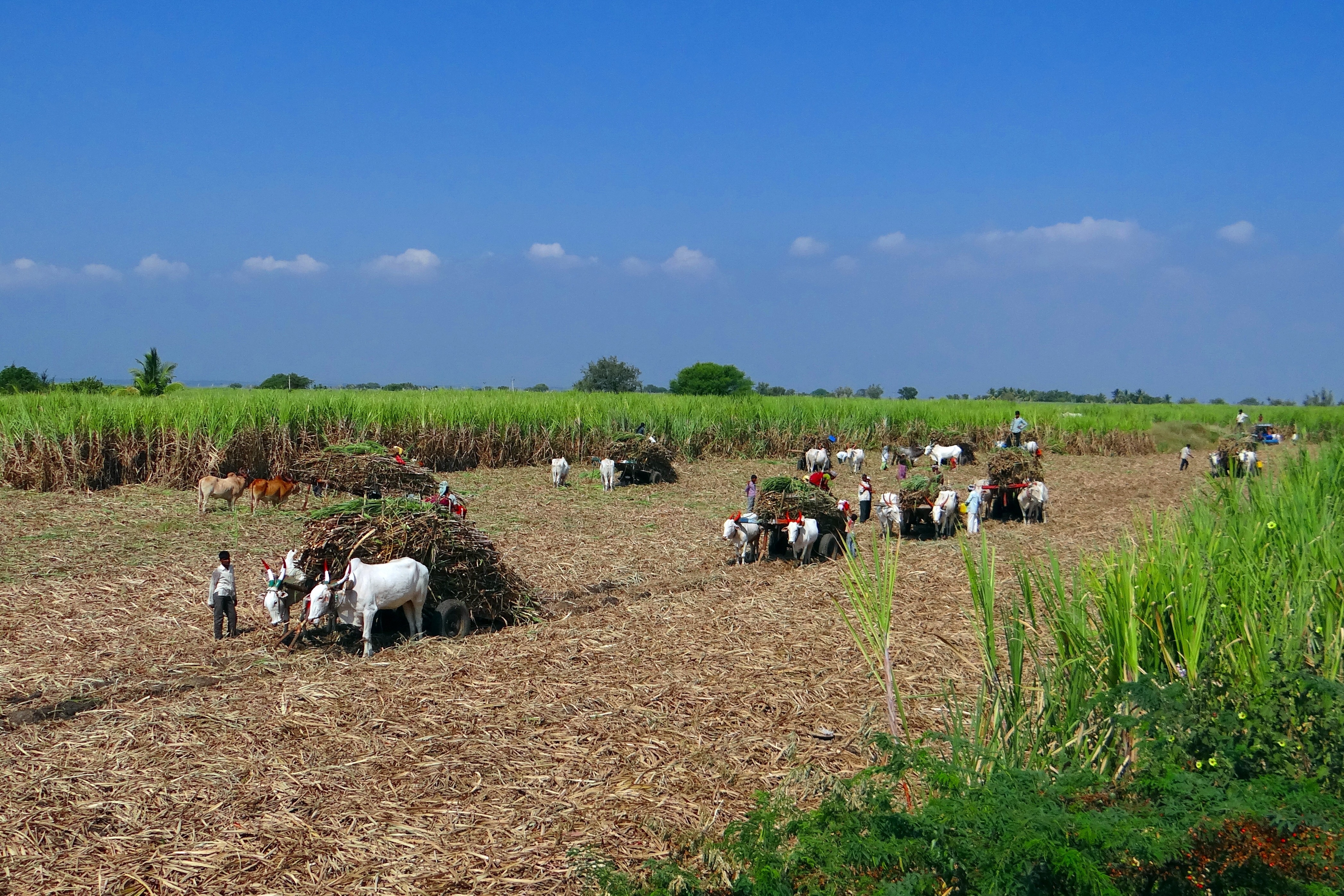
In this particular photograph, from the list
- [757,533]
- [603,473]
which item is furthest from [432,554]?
[603,473]

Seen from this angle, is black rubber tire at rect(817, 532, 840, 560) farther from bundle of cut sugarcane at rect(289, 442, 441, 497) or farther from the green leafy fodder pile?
the green leafy fodder pile

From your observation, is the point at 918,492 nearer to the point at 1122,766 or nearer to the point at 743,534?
the point at 743,534

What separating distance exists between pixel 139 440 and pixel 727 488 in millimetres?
13123

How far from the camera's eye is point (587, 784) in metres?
5.66

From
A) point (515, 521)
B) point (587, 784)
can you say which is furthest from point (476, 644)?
point (515, 521)

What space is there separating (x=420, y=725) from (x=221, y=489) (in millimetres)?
11511

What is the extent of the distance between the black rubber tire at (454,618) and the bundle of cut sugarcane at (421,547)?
12 cm

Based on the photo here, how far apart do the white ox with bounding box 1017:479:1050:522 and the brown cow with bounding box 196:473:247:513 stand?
47.3 ft

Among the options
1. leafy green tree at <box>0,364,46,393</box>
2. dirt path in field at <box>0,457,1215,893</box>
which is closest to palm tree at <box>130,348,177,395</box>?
leafy green tree at <box>0,364,46,393</box>

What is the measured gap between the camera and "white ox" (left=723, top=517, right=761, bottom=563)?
12.9 meters

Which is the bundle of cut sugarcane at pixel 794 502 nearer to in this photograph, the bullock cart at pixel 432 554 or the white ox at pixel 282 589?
the bullock cart at pixel 432 554

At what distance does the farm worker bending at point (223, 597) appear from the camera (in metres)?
8.66

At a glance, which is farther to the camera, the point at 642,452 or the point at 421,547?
the point at 642,452

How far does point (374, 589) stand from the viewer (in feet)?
27.2
